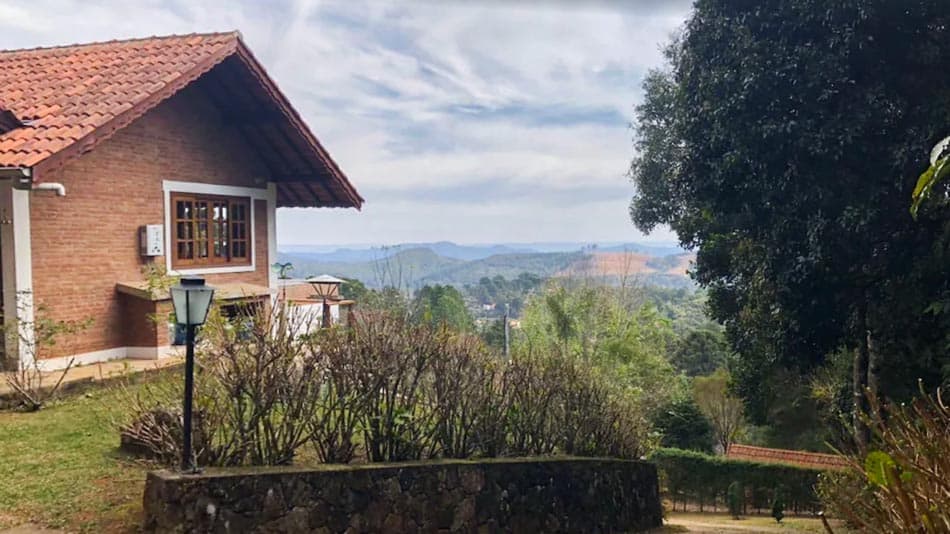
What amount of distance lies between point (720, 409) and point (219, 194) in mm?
19256

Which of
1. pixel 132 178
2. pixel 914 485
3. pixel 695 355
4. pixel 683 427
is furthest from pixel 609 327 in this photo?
pixel 914 485

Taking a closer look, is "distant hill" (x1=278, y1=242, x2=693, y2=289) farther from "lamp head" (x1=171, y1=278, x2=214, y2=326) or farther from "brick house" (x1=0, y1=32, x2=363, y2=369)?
"lamp head" (x1=171, y1=278, x2=214, y2=326)

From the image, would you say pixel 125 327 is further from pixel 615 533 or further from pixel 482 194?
pixel 482 194

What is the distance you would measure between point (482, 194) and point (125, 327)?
17112 millimetres

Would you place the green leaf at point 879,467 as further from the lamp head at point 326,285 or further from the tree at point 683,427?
the tree at point 683,427

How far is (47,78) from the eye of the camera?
11375 millimetres

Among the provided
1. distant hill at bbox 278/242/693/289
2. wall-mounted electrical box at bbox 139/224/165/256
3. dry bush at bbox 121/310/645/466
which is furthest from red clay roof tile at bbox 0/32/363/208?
dry bush at bbox 121/310/645/466

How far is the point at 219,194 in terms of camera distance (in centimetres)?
1307


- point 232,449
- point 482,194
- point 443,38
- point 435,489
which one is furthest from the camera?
point 482,194

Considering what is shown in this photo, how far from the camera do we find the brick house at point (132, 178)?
9.58 metres

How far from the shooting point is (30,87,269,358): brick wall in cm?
1013

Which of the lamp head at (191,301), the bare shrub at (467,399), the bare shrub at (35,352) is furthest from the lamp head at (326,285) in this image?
the lamp head at (191,301)

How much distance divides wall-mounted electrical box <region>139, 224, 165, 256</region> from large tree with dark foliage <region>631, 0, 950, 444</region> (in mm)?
8631

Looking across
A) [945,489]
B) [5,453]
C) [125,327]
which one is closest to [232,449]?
[5,453]
